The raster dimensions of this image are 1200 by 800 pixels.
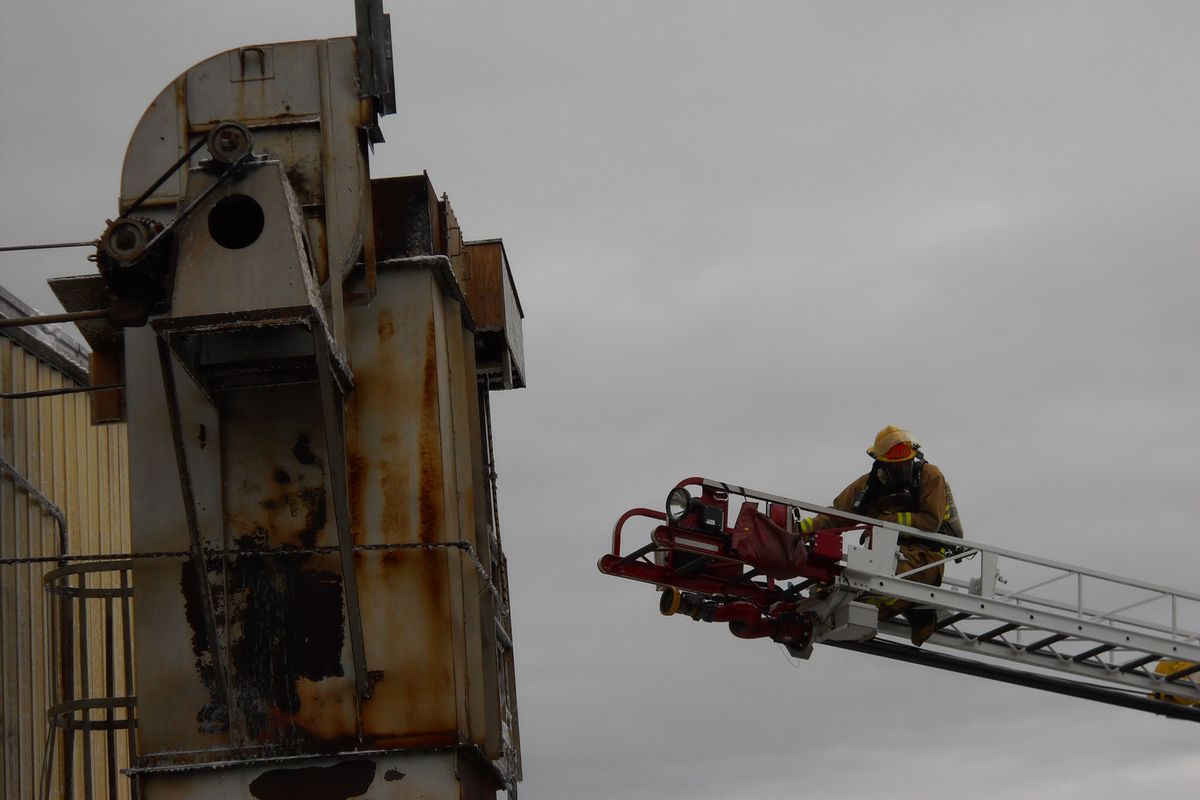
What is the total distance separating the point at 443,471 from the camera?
11.3 m

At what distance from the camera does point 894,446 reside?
13.9m

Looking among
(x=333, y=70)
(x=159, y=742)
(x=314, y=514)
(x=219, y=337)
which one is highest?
(x=333, y=70)

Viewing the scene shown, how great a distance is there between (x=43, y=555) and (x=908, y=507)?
7970mm

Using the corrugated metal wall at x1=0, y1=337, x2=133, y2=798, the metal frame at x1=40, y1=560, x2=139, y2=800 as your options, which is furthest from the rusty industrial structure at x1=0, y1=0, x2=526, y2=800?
the corrugated metal wall at x1=0, y1=337, x2=133, y2=798

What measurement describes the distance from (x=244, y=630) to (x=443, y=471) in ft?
5.79

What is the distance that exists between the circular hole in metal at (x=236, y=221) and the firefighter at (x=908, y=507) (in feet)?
17.8

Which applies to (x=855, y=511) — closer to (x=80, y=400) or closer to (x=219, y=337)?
(x=219, y=337)

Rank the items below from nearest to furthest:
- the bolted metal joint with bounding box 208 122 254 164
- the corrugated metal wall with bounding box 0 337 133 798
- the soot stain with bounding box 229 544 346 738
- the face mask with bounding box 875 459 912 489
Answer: the bolted metal joint with bounding box 208 122 254 164
the soot stain with bounding box 229 544 346 738
the corrugated metal wall with bounding box 0 337 133 798
the face mask with bounding box 875 459 912 489

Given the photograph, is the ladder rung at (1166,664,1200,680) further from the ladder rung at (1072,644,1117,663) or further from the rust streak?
the rust streak

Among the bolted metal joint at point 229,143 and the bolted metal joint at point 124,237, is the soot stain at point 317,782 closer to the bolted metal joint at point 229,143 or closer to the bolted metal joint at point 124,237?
the bolted metal joint at point 124,237

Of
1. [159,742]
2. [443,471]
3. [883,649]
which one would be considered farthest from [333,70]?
[883,649]

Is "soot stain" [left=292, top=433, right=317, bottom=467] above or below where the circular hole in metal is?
below

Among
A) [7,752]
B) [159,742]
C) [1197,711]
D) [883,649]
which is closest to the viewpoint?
[159,742]

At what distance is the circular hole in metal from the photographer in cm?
1064
